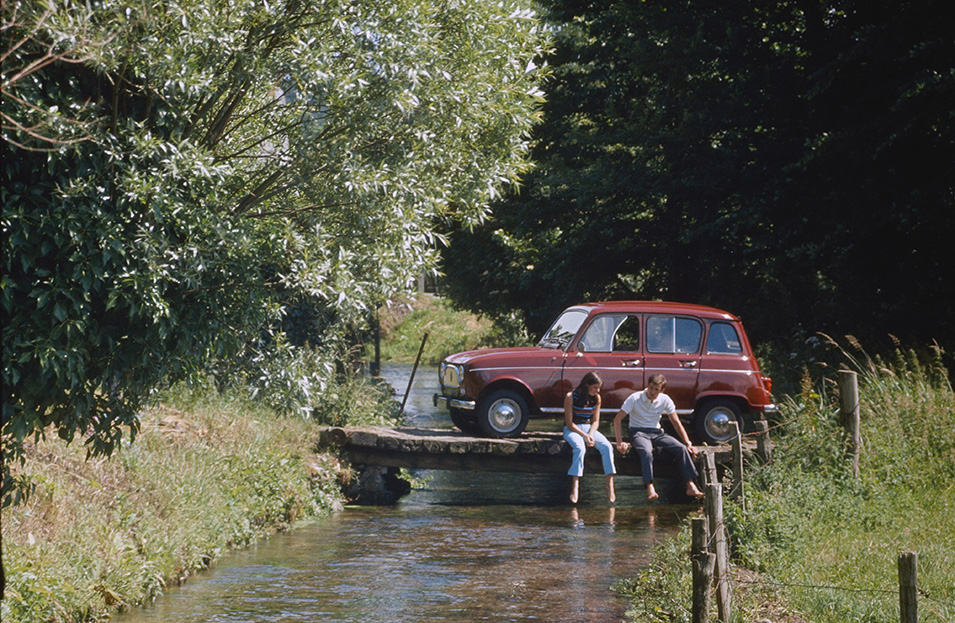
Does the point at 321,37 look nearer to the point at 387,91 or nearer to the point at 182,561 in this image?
the point at 387,91

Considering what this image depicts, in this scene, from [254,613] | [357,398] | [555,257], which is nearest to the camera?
[254,613]

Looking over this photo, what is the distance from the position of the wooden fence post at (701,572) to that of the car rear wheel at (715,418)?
8.02 meters

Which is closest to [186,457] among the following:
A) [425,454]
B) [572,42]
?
[425,454]

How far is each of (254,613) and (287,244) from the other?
11.7ft

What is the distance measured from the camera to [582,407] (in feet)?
44.9

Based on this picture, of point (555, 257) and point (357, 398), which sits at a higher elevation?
point (555, 257)

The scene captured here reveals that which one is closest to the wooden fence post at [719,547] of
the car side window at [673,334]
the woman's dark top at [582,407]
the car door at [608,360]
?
the woman's dark top at [582,407]

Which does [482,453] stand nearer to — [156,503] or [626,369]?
[626,369]

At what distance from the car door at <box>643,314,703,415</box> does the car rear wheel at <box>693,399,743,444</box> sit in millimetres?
211

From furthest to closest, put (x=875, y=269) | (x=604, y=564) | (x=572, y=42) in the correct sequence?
1. (x=572, y=42)
2. (x=875, y=269)
3. (x=604, y=564)

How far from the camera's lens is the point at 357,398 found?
17.8m

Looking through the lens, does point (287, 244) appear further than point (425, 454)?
No

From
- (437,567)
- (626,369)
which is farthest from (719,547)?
(626,369)

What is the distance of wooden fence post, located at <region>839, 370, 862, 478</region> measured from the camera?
38.2 feet
